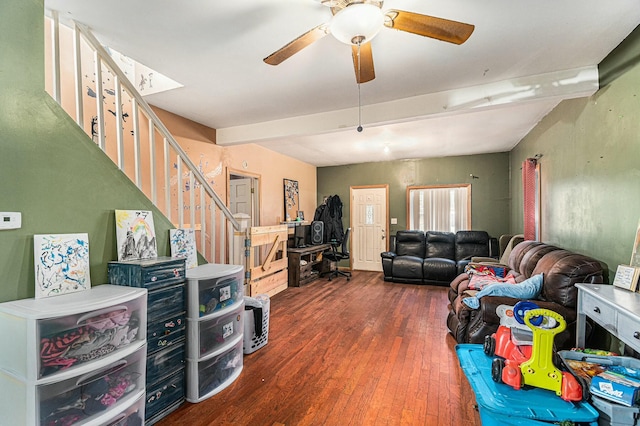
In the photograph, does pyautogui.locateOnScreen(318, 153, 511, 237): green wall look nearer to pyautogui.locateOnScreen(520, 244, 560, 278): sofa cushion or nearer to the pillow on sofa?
pyautogui.locateOnScreen(520, 244, 560, 278): sofa cushion

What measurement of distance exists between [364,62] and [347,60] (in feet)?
1.53

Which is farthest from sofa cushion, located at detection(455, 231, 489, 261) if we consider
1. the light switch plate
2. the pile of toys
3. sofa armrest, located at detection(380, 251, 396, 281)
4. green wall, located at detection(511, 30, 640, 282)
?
the light switch plate

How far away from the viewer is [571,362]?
5.60 feet

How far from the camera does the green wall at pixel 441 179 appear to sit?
18.4 feet

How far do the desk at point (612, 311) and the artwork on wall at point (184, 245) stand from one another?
8.94ft

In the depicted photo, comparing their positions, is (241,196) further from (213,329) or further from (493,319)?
(493,319)

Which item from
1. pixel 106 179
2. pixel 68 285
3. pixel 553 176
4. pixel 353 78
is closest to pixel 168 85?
pixel 106 179

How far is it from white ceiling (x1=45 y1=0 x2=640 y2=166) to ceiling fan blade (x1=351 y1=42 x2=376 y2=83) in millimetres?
242

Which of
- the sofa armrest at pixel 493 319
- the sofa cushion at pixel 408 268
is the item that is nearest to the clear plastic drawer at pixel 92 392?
the sofa armrest at pixel 493 319

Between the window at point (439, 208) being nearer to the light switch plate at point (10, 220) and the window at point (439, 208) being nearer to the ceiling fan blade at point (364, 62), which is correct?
the ceiling fan blade at point (364, 62)

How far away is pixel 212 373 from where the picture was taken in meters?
2.04

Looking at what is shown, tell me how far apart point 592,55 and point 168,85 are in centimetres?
365

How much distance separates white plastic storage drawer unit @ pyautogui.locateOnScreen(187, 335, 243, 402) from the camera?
1.94 m

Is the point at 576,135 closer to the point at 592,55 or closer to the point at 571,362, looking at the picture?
the point at 592,55
